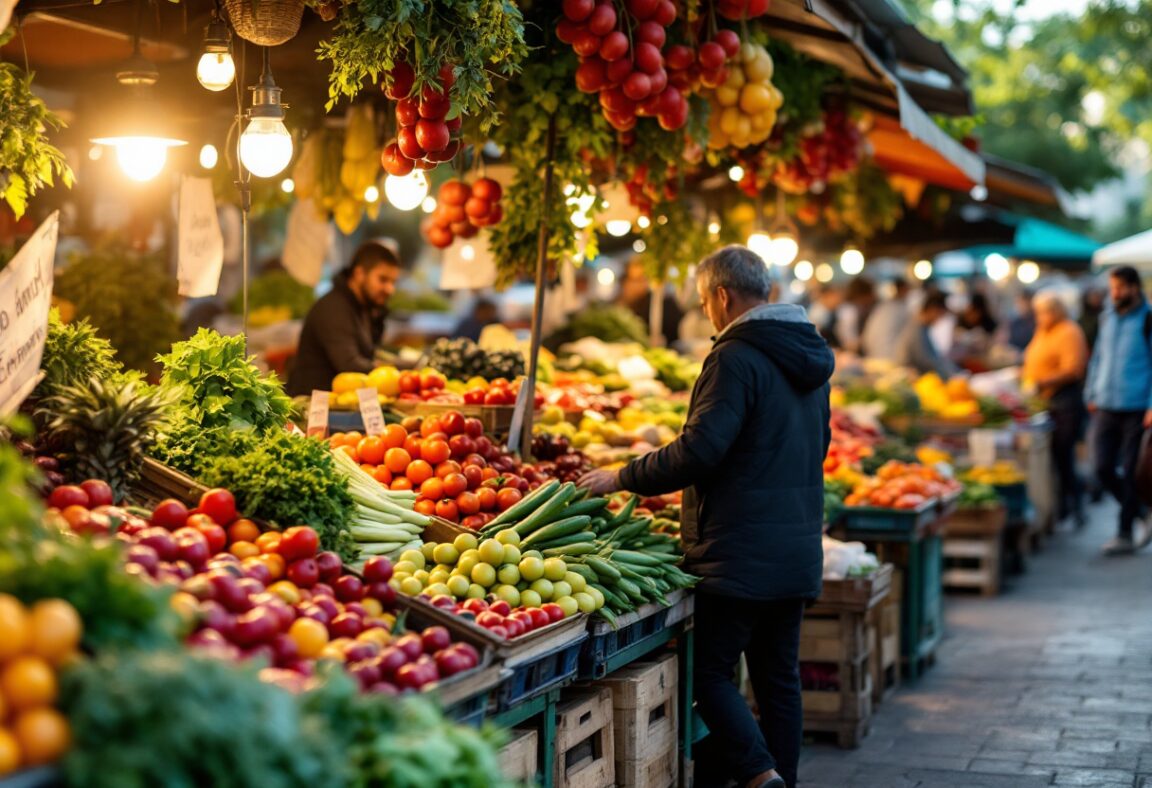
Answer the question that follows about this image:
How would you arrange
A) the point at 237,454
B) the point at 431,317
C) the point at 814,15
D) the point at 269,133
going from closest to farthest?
the point at 237,454, the point at 269,133, the point at 814,15, the point at 431,317

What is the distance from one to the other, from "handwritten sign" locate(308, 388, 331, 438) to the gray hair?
1721 mm

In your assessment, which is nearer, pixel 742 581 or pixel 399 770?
pixel 399 770

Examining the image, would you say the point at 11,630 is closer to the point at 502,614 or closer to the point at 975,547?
the point at 502,614

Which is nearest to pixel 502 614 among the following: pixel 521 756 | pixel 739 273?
pixel 521 756

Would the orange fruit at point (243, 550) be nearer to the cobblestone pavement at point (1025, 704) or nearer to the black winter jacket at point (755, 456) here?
the black winter jacket at point (755, 456)

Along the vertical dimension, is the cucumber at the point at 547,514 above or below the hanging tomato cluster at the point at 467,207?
below

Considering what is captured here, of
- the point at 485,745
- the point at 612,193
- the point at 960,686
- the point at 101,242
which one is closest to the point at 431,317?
the point at 101,242

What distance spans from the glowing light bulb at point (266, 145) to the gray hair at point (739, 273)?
1627 millimetres

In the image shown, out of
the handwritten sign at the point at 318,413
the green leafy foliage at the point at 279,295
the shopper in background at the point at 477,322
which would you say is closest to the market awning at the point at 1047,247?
the shopper in background at the point at 477,322

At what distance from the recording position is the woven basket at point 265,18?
4.61m

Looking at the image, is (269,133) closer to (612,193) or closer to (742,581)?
(742,581)

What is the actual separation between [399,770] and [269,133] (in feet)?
9.44

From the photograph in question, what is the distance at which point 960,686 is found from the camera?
766cm

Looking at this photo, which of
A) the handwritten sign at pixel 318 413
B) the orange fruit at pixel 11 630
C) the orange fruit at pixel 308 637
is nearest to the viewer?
the orange fruit at pixel 11 630
